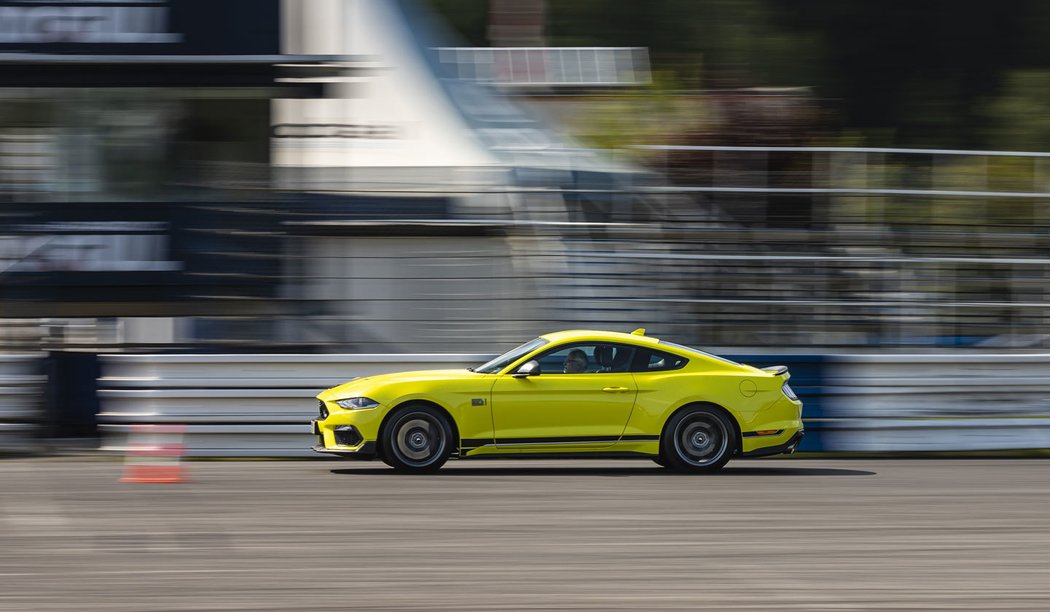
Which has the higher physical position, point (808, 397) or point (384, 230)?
point (384, 230)

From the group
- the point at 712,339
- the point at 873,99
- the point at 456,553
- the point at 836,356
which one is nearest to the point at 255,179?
the point at 712,339

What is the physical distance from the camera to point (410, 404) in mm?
11781

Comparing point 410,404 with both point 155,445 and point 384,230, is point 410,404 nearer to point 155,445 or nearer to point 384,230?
point 155,445

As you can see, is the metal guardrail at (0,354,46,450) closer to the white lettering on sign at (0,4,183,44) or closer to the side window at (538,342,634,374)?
the white lettering on sign at (0,4,183,44)

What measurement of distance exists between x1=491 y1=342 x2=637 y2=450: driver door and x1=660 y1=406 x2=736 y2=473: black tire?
0.42m

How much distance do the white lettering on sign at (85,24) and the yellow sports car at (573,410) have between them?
6074mm

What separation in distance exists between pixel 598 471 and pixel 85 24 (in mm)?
7964

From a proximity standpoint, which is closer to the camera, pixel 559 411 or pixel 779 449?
pixel 559 411

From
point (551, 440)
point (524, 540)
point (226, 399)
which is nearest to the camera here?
point (524, 540)


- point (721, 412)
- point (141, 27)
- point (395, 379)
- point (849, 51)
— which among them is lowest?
point (721, 412)

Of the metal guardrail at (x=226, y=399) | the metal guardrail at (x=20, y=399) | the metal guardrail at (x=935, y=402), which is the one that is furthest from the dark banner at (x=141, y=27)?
the metal guardrail at (x=935, y=402)

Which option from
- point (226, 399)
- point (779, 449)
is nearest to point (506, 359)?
point (779, 449)

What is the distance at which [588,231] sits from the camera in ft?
58.3

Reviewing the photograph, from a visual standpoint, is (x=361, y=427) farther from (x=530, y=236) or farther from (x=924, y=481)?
(x=530, y=236)
